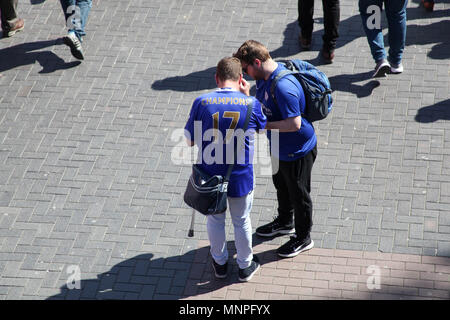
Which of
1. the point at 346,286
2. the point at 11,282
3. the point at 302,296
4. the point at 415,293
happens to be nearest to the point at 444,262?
the point at 415,293

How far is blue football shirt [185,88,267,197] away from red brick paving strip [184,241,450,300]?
1.10 m

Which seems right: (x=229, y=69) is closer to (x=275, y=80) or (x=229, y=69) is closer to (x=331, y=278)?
(x=275, y=80)

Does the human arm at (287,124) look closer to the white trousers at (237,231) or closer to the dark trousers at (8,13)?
the white trousers at (237,231)

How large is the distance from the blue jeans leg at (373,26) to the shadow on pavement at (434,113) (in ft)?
2.82

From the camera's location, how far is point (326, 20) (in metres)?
8.42

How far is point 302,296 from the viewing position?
595 centimetres

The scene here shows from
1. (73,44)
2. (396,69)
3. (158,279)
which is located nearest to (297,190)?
(158,279)

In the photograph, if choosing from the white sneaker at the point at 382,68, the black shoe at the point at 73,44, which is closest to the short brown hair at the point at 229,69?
the white sneaker at the point at 382,68

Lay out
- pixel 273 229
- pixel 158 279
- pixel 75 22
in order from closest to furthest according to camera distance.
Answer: pixel 158 279, pixel 273 229, pixel 75 22

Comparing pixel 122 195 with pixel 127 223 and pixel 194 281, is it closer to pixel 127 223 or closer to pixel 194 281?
pixel 127 223

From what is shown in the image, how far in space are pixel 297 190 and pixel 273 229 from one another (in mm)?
772

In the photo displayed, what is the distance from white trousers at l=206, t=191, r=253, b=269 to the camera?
5.71 meters

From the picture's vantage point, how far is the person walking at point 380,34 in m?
8.05

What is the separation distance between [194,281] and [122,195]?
1438 millimetres
